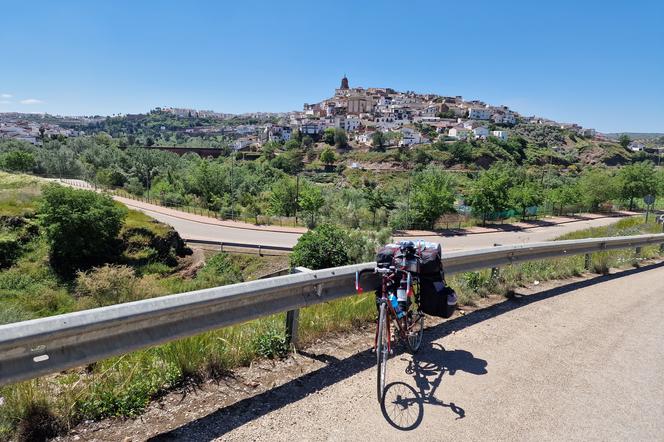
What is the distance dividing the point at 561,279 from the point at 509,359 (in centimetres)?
448

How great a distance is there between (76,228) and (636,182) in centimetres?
6277

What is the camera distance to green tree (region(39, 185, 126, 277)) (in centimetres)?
2912

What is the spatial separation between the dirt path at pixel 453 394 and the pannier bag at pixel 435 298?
1.69 ft

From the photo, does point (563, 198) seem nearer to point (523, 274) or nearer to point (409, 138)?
point (523, 274)

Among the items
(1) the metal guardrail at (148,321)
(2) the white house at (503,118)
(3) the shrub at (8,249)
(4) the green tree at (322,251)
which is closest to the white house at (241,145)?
(2) the white house at (503,118)

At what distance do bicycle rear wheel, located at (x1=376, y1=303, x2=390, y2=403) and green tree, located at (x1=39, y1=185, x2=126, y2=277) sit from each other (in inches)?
1237

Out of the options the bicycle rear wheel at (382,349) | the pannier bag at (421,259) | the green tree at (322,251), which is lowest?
the green tree at (322,251)

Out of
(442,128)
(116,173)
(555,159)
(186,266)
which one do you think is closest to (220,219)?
(186,266)

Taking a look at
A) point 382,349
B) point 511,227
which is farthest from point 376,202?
point 382,349

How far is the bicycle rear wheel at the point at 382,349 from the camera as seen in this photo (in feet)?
10.4

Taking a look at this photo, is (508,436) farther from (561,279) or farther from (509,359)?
(561,279)

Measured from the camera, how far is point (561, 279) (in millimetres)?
7836

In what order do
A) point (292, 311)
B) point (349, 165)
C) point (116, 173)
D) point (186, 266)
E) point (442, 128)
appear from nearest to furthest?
point (292, 311) → point (186, 266) → point (116, 173) → point (349, 165) → point (442, 128)

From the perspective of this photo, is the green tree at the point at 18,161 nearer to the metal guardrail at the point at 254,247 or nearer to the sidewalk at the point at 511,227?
the metal guardrail at the point at 254,247
